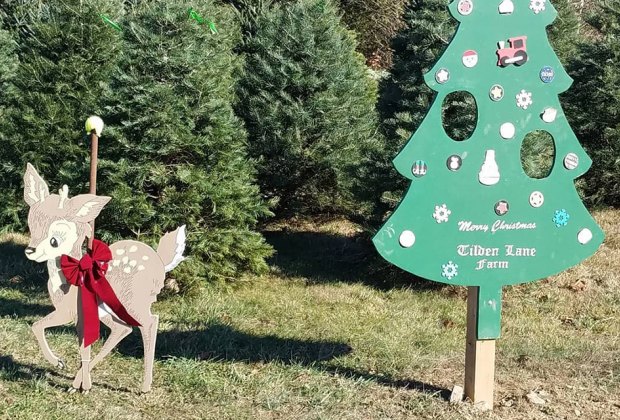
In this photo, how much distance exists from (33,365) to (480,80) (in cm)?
326

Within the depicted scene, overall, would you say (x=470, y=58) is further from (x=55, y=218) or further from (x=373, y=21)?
(x=373, y=21)

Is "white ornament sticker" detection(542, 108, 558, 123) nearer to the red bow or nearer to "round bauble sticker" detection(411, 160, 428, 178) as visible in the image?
"round bauble sticker" detection(411, 160, 428, 178)

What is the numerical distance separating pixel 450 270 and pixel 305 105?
4.74 meters

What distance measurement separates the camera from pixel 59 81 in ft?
27.9

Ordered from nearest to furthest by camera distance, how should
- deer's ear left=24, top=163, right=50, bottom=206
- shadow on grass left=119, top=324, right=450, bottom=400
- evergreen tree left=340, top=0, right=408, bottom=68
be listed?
deer's ear left=24, top=163, right=50, bottom=206 < shadow on grass left=119, top=324, right=450, bottom=400 < evergreen tree left=340, top=0, right=408, bottom=68

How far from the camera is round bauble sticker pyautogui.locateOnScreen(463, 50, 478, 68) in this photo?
3.79m

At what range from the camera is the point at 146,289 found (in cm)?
399

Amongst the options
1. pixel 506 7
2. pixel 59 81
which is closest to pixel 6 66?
pixel 59 81

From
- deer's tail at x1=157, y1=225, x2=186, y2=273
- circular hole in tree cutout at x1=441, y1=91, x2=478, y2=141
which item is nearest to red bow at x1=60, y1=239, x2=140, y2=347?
deer's tail at x1=157, y1=225, x2=186, y2=273

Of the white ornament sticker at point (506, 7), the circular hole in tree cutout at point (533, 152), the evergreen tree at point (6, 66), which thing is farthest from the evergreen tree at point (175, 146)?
the evergreen tree at point (6, 66)

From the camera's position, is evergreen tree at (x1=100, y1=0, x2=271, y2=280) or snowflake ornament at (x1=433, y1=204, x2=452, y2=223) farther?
evergreen tree at (x1=100, y1=0, x2=271, y2=280)

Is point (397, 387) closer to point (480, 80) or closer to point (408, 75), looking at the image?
point (480, 80)

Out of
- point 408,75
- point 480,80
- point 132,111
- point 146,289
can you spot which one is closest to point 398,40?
point 408,75

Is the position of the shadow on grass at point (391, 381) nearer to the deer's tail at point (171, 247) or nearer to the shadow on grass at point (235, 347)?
the shadow on grass at point (235, 347)
